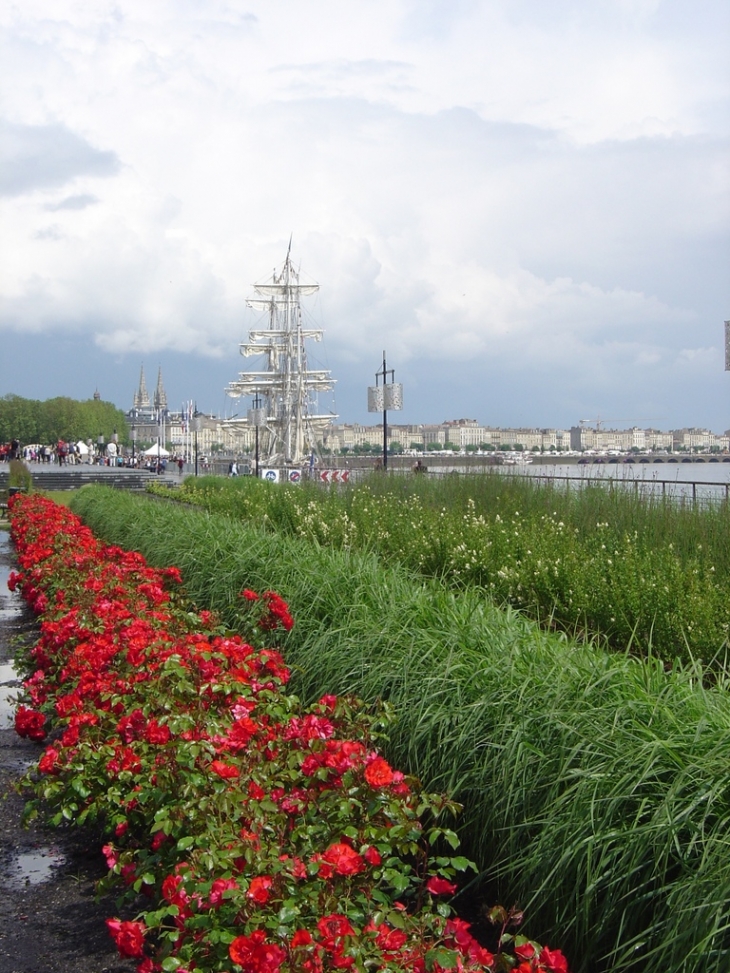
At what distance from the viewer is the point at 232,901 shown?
9.04 ft

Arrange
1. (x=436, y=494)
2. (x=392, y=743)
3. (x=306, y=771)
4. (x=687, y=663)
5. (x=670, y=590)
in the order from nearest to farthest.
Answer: (x=306, y=771) < (x=392, y=743) < (x=687, y=663) < (x=670, y=590) < (x=436, y=494)

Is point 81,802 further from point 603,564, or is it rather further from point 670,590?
point 603,564

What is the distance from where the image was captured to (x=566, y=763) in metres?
3.54

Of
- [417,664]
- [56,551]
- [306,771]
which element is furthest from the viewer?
[56,551]

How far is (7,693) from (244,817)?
5.35m

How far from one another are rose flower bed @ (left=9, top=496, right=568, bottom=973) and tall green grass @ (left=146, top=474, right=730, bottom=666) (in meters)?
2.11

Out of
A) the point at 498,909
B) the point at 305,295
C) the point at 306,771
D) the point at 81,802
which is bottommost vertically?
the point at 81,802

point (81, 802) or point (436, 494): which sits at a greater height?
point (436, 494)

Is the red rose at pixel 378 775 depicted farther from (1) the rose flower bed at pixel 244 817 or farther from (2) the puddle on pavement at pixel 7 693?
(2) the puddle on pavement at pixel 7 693

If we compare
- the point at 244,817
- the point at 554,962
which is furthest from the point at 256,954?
the point at 244,817

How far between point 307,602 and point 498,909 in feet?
13.6

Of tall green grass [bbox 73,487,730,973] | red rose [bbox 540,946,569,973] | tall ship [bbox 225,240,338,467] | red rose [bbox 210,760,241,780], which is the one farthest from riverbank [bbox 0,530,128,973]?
tall ship [bbox 225,240,338,467]

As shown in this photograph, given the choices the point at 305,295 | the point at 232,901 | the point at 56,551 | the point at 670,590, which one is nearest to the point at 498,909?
the point at 232,901

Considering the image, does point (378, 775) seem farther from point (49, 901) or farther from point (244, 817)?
point (49, 901)
